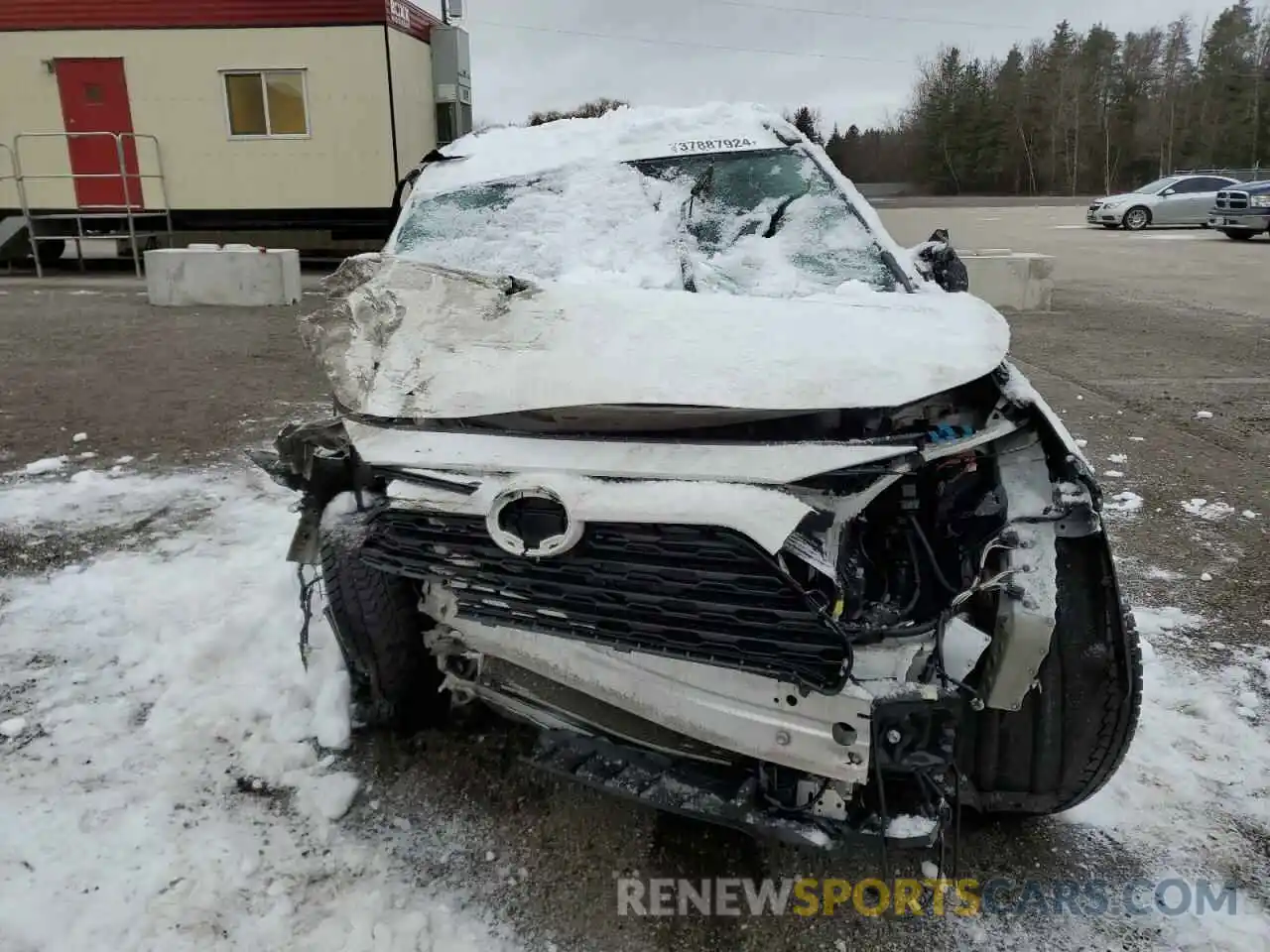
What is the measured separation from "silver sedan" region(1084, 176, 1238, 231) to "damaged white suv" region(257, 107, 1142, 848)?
25158mm

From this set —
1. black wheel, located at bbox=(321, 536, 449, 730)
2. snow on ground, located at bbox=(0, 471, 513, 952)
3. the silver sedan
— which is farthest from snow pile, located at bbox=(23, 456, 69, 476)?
the silver sedan

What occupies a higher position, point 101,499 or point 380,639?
point 380,639

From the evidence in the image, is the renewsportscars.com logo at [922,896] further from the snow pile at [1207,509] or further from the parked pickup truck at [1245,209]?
the parked pickup truck at [1245,209]

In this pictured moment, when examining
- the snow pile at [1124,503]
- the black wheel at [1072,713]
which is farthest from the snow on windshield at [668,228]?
the snow pile at [1124,503]

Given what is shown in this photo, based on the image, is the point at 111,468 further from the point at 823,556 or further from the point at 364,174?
the point at 364,174

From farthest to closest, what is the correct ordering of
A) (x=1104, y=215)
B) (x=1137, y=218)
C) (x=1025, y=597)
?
(x=1104, y=215)
(x=1137, y=218)
(x=1025, y=597)

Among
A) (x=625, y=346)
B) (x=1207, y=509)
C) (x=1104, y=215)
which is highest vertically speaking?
(x=1104, y=215)

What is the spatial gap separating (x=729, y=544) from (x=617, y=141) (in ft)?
7.59

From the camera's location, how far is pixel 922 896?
2.20 meters

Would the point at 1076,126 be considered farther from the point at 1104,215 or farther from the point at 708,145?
the point at 708,145

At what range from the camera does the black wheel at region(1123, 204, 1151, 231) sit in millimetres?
23641

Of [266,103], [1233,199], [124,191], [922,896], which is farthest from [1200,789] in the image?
[1233,199]

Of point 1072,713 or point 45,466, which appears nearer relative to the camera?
point 1072,713

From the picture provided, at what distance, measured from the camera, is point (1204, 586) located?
369 cm
